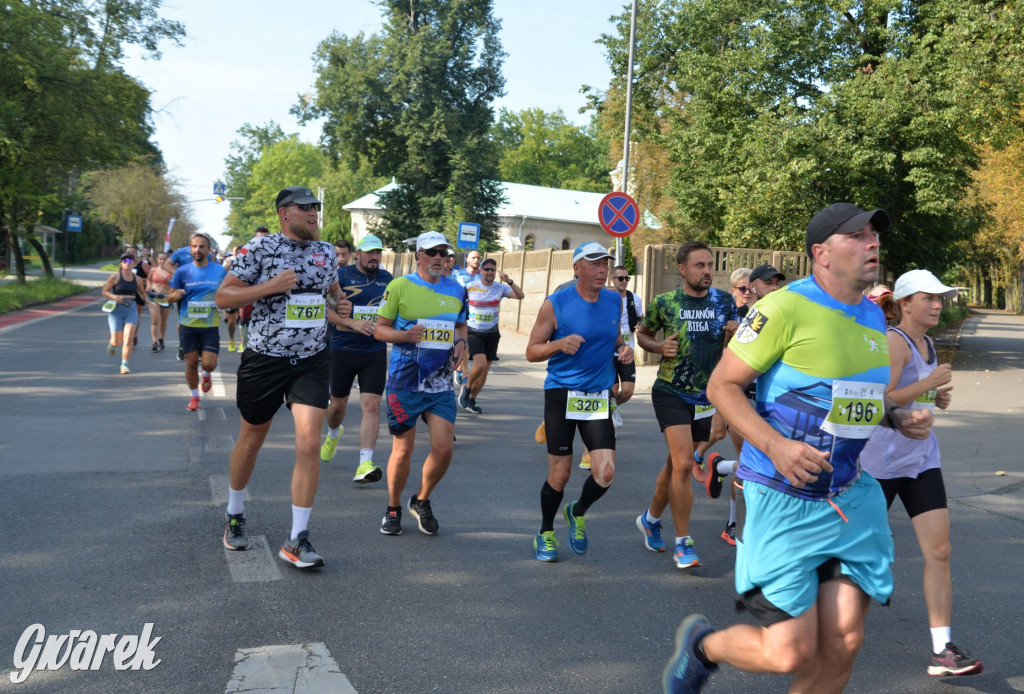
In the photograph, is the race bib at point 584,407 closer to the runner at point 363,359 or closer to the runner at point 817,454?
the runner at point 363,359

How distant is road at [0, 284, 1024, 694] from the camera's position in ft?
13.3

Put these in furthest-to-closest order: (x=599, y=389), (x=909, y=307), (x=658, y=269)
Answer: (x=658, y=269)
(x=599, y=389)
(x=909, y=307)

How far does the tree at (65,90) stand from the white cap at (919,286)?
27811 mm

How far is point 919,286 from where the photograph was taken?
175 inches

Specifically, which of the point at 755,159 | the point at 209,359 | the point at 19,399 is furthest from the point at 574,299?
the point at 755,159

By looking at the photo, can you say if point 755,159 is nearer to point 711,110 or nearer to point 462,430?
point 711,110

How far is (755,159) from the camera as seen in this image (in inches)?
814

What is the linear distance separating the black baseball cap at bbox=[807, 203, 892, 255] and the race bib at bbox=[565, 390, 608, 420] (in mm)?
2572

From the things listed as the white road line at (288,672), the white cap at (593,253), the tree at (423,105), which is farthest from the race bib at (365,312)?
the tree at (423,105)

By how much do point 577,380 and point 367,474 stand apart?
2.64m

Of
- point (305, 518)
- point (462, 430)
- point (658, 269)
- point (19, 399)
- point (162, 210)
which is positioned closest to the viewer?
point (305, 518)

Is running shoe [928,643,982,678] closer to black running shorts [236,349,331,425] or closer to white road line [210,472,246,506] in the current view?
black running shorts [236,349,331,425]

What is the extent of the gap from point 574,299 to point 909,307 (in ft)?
6.71

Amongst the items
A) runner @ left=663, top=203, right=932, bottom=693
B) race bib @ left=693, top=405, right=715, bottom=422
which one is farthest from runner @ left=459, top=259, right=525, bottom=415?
runner @ left=663, top=203, right=932, bottom=693
